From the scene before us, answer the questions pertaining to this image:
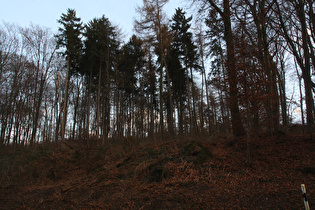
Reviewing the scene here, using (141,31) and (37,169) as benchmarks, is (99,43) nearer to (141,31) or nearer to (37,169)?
(141,31)

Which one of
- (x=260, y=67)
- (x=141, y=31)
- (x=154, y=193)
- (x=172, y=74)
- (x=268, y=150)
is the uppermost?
(x=141, y=31)

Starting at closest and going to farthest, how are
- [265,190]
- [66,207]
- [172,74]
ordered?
[265,190] < [66,207] < [172,74]

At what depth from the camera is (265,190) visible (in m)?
4.41

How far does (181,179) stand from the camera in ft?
18.8

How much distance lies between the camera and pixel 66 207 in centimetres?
474

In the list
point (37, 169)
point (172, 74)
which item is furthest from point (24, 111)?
point (172, 74)

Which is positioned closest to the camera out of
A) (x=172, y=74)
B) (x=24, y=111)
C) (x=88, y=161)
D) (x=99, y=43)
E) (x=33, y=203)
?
(x=33, y=203)

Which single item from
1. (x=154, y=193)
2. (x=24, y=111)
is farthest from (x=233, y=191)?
(x=24, y=111)

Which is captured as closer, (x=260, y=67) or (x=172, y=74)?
(x=260, y=67)

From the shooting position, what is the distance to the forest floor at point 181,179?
4.21m

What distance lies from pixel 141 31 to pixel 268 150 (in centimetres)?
1336

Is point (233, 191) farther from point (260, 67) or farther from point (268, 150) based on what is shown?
point (260, 67)

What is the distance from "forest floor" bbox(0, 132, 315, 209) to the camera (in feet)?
13.8

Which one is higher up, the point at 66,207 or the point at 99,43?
the point at 99,43
